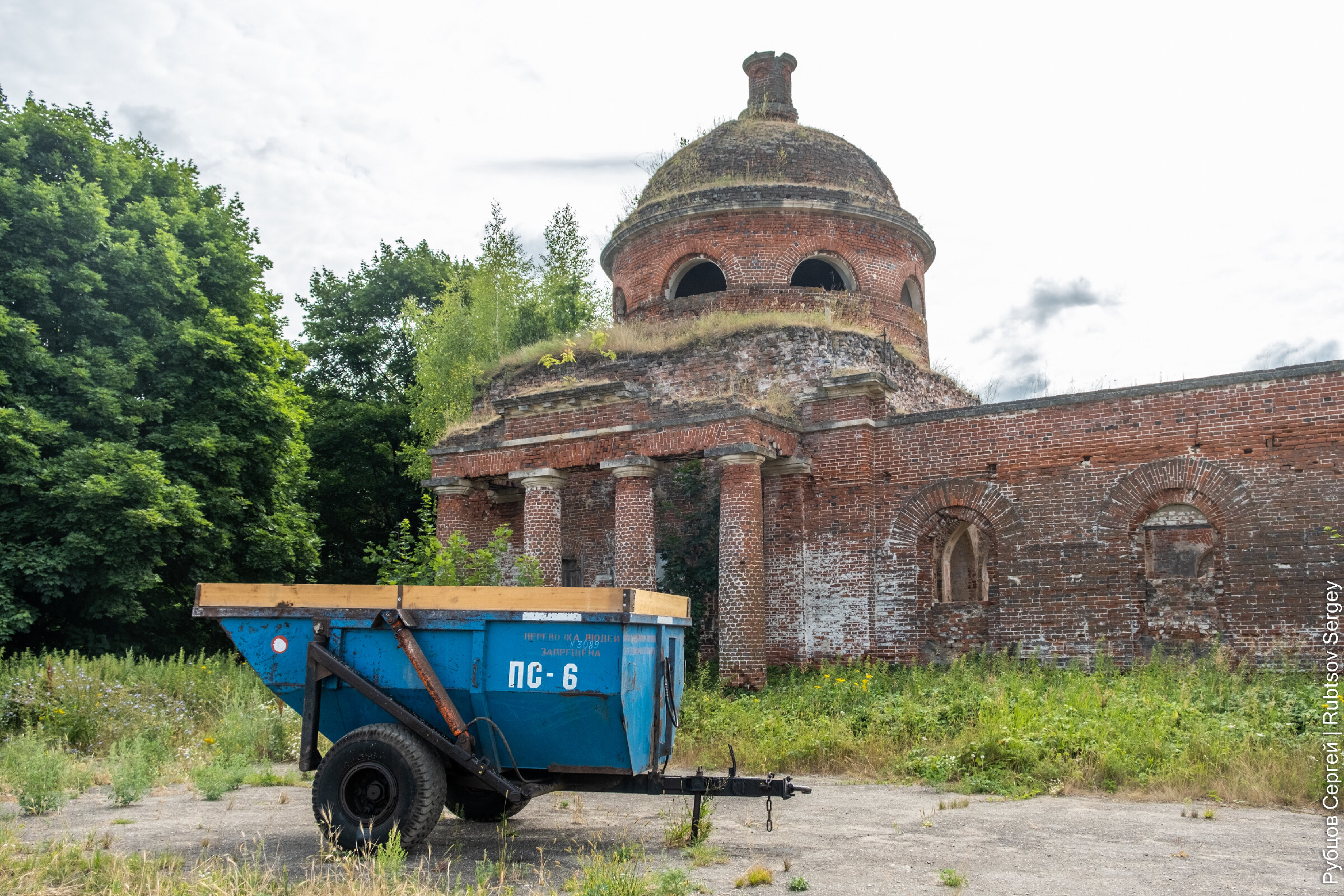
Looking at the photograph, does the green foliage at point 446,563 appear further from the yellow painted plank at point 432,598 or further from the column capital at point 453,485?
the yellow painted plank at point 432,598

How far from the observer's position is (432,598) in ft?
22.8

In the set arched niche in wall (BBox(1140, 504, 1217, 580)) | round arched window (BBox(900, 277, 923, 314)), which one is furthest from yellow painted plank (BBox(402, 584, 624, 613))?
arched niche in wall (BBox(1140, 504, 1217, 580))

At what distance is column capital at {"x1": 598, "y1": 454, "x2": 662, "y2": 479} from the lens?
15.7m

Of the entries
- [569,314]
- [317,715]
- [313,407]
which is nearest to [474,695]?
[317,715]

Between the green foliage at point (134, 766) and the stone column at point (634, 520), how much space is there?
6388 mm

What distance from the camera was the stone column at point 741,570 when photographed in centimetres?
1479

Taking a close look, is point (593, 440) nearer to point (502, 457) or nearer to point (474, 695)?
point (502, 457)

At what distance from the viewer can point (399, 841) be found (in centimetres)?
631

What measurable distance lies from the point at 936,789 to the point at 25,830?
741 centimetres

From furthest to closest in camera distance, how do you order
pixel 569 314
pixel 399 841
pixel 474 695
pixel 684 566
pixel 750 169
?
pixel 569 314 → pixel 750 169 → pixel 684 566 → pixel 474 695 → pixel 399 841

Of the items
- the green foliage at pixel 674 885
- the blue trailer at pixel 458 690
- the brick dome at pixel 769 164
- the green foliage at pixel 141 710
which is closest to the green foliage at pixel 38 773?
the green foliage at pixel 141 710

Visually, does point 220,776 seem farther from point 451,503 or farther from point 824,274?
point 824,274

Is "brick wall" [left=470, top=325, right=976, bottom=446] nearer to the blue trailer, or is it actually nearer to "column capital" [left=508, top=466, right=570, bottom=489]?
"column capital" [left=508, top=466, right=570, bottom=489]

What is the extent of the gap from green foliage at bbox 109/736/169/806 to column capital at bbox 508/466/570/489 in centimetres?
645
